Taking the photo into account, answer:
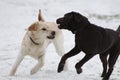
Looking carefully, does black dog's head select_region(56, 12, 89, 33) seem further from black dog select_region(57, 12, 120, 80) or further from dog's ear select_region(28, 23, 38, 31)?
dog's ear select_region(28, 23, 38, 31)

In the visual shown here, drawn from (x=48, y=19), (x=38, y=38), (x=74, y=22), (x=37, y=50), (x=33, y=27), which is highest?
(x=74, y=22)

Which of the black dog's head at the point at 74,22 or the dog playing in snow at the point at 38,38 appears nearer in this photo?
the black dog's head at the point at 74,22

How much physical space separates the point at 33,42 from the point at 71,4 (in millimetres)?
11413

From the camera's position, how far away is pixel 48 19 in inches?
677

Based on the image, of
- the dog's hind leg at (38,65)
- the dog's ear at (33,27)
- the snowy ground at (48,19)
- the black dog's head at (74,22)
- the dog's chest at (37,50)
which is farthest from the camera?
the snowy ground at (48,19)

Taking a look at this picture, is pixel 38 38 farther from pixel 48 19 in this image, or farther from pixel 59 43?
pixel 48 19

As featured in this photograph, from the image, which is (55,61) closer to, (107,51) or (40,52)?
(40,52)

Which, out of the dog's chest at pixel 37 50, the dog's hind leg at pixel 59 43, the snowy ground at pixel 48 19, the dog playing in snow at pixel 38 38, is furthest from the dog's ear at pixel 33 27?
the dog's hind leg at pixel 59 43

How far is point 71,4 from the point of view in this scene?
19.8 metres

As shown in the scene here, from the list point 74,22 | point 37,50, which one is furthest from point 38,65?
point 74,22

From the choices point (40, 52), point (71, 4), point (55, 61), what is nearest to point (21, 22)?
point (71, 4)

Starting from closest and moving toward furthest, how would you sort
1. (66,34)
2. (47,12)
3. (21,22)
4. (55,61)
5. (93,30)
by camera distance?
1. (93,30)
2. (55,61)
3. (66,34)
4. (21,22)
5. (47,12)

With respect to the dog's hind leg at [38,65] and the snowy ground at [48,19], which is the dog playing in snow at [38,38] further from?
the snowy ground at [48,19]

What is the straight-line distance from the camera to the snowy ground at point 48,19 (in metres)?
10.3
